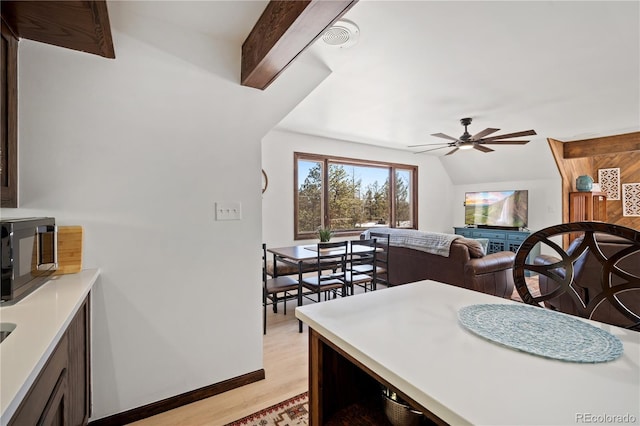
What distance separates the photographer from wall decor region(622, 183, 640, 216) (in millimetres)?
6215

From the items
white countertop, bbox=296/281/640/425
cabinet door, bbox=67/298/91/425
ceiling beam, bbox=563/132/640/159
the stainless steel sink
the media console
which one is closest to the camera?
white countertop, bbox=296/281/640/425

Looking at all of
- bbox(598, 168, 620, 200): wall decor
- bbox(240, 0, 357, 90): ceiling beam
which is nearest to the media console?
bbox(598, 168, 620, 200): wall decor

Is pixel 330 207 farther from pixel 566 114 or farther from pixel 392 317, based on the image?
pixel 392 317

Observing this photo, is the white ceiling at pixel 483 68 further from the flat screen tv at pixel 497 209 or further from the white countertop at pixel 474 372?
the flat screen tv at pixel 497 209

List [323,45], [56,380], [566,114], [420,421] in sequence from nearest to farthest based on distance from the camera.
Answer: [420,421], [56,380], [323,45], [566,114]

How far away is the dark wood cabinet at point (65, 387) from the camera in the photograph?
774 millimetres

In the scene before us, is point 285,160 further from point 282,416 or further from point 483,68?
point 282,416

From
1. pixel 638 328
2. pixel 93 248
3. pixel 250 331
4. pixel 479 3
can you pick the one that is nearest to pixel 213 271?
pixel 250 331

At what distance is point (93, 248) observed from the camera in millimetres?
1648

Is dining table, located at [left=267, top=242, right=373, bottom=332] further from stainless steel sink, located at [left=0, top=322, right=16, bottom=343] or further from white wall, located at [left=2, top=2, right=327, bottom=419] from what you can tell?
stainless steel sink, located at [left=0, top=322, right=16, bottom=343]

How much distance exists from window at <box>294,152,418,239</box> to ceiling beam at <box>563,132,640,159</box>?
269 cm

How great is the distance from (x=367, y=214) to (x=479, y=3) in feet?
14.2

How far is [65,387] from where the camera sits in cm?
110

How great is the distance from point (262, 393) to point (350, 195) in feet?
13.3
